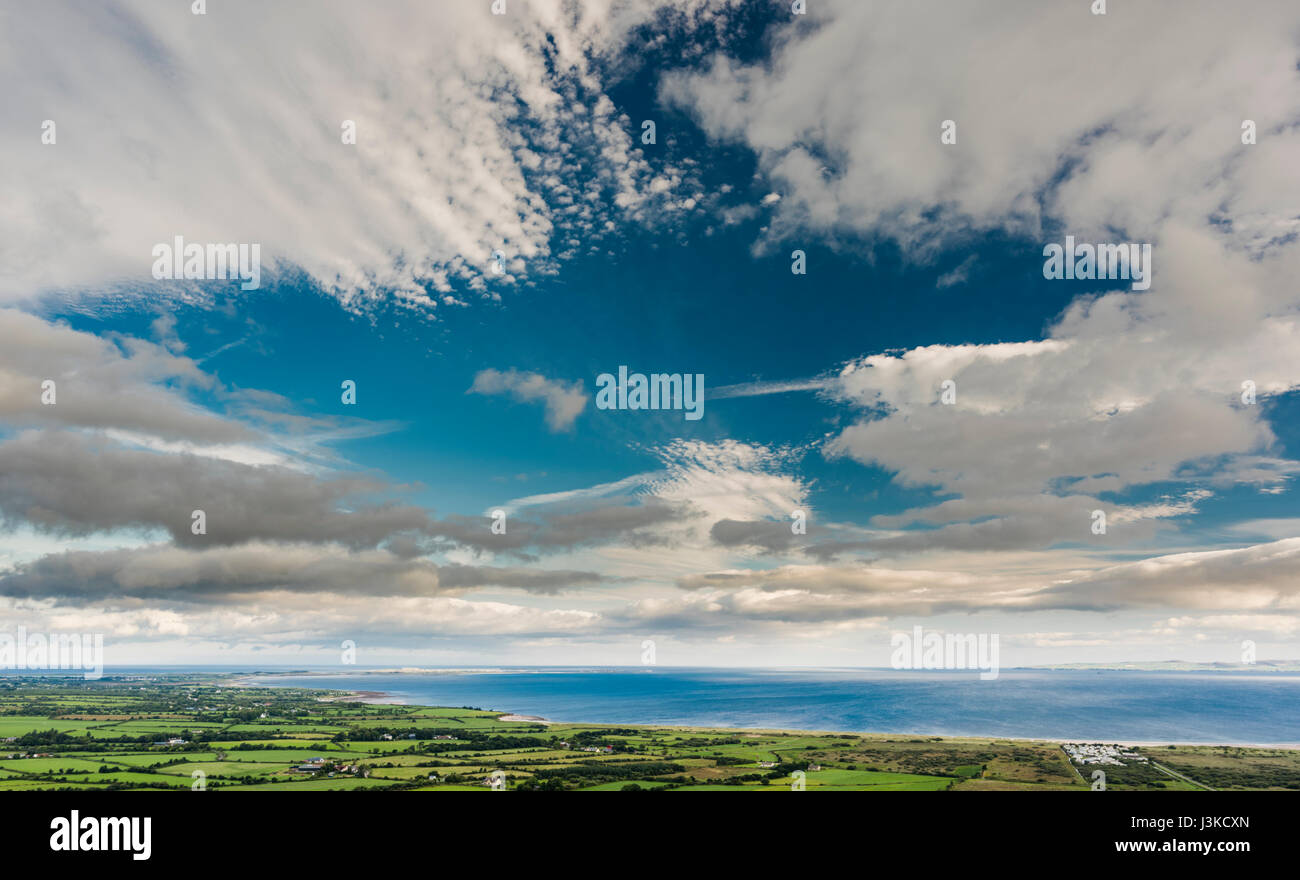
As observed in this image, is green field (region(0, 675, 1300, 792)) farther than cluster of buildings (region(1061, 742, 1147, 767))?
No

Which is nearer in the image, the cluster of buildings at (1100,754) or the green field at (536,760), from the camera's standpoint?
the green field at (536,760)

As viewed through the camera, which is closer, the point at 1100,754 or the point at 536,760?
the point at 536,760

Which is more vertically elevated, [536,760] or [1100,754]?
[536,760]
